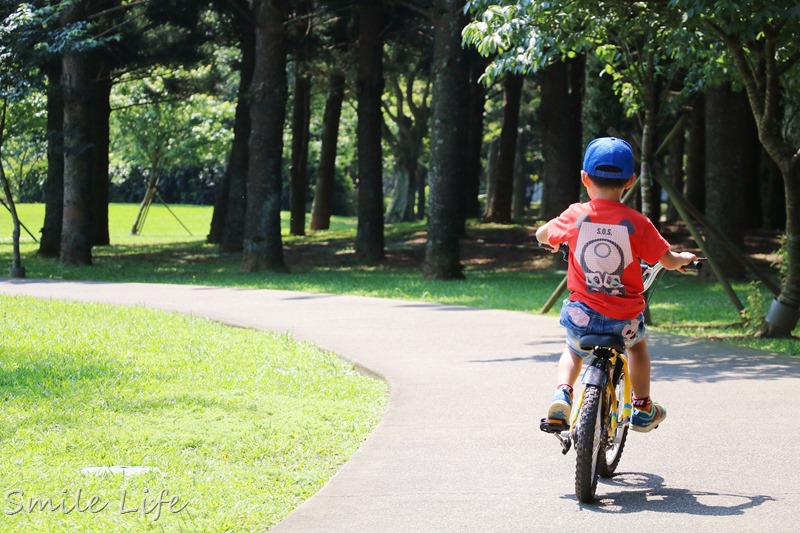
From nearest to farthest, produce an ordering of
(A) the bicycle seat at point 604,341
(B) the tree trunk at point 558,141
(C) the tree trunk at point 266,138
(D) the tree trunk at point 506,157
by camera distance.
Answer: (A) the bicycle seat at point 604,341
(C) the tree trunk at point 266,138
(B) the tree trunk at point 558,141
(D) the tree trunk at point 506,157

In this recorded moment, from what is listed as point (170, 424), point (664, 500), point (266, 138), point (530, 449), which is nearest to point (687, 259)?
point (664, 500)

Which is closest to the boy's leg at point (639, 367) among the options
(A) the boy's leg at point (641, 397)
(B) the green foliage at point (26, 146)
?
(A) the boy's leg at point (641, 397)

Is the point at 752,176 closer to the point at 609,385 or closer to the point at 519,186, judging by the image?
the point at 519,186

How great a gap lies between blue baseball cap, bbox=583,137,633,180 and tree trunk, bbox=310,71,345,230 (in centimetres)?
2837

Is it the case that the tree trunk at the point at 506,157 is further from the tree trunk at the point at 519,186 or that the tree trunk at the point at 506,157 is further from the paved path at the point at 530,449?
the paved path at the point at 530,449

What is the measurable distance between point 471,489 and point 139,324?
8.01 meters

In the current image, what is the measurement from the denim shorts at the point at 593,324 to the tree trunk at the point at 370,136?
69.0ft

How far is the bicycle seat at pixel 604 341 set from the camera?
5.78 metres

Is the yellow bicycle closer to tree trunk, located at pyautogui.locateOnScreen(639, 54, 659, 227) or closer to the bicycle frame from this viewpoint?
the bicycle frame

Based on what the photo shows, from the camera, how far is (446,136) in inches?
845

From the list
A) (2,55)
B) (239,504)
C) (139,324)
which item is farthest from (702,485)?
(2,55)

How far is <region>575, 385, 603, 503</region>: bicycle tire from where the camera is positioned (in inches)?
220

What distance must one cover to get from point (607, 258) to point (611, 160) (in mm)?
491

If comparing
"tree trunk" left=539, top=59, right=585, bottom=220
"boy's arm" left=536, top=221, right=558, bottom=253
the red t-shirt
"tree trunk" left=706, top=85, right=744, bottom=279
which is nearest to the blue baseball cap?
the red t-shirt
